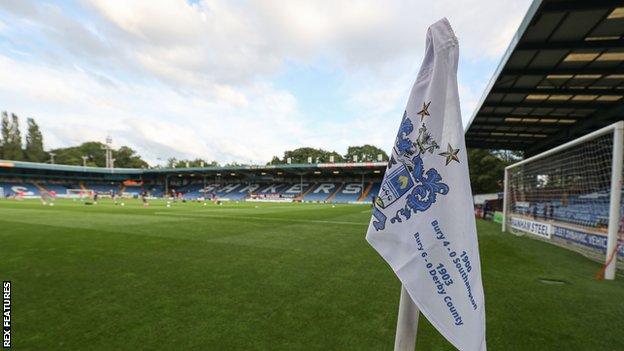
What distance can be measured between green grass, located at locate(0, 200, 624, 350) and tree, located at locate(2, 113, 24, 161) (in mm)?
100776

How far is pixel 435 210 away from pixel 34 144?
114 metres

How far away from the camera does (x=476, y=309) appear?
143 cm

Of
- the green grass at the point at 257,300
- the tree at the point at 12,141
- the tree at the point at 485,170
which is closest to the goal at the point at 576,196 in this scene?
the green grass at the point at 257,300

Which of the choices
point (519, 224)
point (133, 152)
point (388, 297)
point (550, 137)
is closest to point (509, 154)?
point (550, 137)

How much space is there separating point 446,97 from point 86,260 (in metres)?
7.87

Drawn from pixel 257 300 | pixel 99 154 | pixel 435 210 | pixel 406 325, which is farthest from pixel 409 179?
pixel 99 154

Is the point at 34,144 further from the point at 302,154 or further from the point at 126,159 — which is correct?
the point at 302,154

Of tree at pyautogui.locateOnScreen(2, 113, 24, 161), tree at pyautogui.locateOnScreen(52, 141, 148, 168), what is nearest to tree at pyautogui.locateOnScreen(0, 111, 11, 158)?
tree at pyautogui.locateOnScreen(2, 113, 24, 161)

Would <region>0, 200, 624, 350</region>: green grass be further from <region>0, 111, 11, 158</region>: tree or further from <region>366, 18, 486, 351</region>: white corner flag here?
<region>0, 111, 11, 158</region>: tree

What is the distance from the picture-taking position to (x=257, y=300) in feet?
14.4

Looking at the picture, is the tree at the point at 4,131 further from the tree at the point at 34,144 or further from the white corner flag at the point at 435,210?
the white corner flag at the point at 435,210

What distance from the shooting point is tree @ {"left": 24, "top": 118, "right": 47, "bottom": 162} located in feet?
275

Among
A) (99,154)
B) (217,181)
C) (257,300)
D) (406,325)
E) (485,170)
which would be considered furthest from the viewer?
(99,154)

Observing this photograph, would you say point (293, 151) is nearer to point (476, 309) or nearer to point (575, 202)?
point (575, 202)
